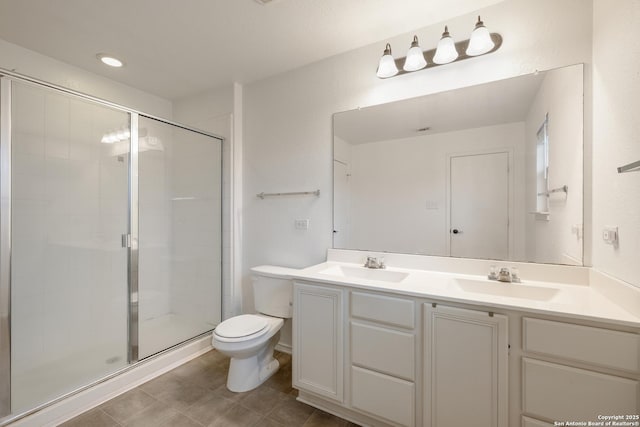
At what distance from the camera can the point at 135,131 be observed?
215cm

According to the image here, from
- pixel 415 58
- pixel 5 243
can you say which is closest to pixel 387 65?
pixel 415 58

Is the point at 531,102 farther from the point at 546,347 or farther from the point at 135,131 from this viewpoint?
the point at 135,131

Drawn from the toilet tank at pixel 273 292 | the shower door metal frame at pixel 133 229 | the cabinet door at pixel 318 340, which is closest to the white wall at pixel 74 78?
the shower door metal frame at pixel 133 229

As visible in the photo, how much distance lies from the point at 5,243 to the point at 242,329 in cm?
139

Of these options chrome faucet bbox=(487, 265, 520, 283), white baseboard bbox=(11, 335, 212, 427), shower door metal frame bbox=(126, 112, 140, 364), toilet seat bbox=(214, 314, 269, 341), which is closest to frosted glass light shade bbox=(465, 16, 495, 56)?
chrome faucet bbox=(487, 265, 520, 283)

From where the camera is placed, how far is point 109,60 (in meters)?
2.22

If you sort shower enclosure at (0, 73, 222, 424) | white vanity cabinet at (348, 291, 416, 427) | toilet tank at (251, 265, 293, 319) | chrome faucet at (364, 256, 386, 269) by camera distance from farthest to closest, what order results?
toilet tank at (251, 265, 293, 319), chrome faucet at (364, 256, 386, 269), shower enclosure at (0, 73, 222, 424), white vanity cabinet at (348, 291, 416, 427)

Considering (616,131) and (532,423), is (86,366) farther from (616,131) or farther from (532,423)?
(616,131)

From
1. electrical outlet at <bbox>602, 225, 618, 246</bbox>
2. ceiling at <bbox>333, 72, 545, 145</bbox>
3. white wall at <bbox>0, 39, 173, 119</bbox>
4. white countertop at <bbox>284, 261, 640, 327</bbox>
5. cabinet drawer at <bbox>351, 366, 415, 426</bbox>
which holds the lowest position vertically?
cabinet drawer at <bbox>351, 366, 415, 426</bbox>

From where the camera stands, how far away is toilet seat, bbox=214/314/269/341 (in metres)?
1.78

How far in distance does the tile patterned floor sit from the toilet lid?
420 millimetres

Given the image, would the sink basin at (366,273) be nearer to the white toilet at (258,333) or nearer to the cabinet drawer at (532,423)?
the white toilet at (258,333)

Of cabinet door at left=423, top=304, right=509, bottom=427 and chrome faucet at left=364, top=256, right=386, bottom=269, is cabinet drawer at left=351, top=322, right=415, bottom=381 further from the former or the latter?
chrome faucet at left=364, top=256, right=386, bottom=269

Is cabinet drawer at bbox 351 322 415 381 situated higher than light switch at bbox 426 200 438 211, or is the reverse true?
light switch at bbox 426 200 438 211
